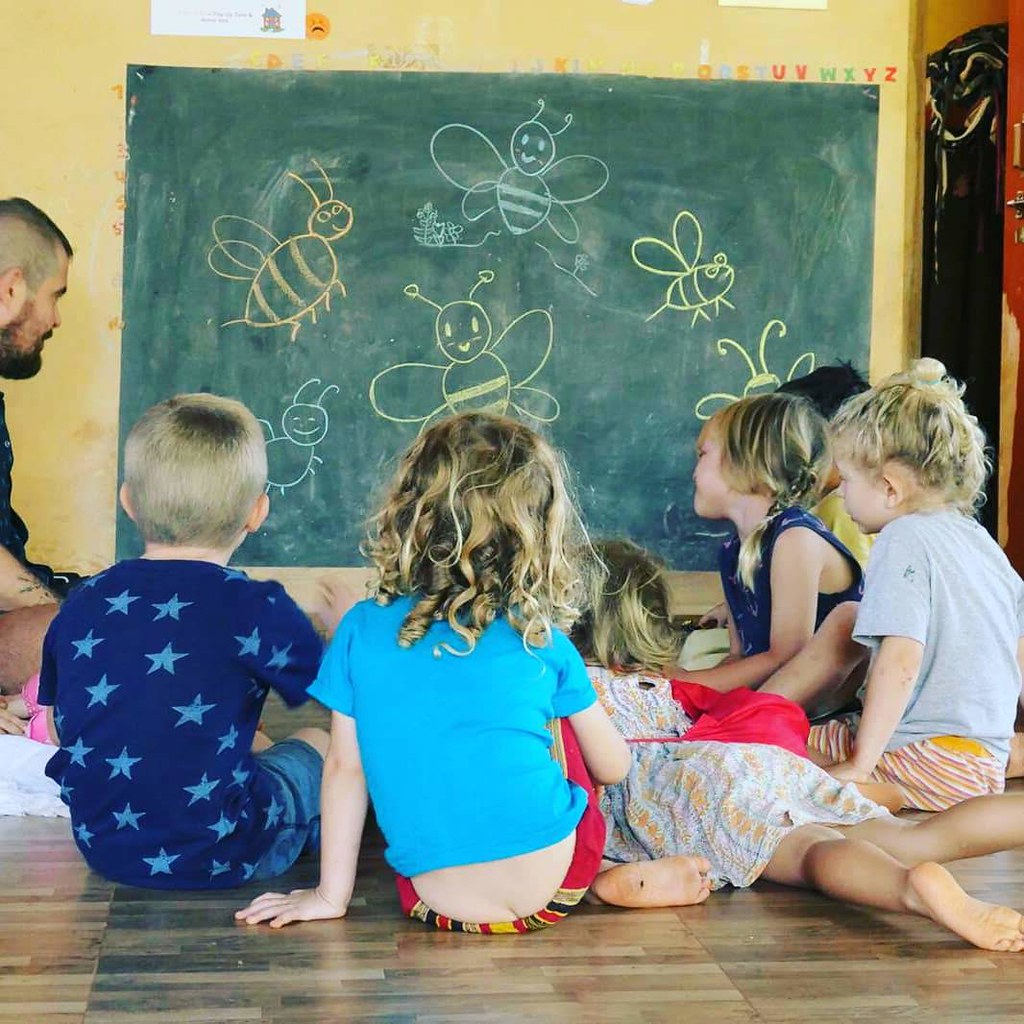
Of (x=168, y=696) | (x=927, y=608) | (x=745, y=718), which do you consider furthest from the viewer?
(x=927, y=608)

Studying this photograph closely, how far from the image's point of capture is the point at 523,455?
2.01m

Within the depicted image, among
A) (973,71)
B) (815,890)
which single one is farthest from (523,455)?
(973,71)

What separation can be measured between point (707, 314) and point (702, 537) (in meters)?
0.69

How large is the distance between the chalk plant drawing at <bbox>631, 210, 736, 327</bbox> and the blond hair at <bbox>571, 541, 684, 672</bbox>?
2.08 metres

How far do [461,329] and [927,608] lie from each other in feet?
7.54

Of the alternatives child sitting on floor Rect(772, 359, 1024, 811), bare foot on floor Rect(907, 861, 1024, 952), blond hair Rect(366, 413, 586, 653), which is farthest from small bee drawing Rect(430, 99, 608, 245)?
bare foot on floor Rect(907, 861, 1024, 952)

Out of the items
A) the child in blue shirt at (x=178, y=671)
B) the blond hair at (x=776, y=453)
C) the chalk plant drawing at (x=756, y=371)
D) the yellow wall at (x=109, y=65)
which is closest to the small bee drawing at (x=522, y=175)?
the yellow wall at (x=109, y=65)

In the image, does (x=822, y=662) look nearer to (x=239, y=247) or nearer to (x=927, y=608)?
(x=927, y=608)

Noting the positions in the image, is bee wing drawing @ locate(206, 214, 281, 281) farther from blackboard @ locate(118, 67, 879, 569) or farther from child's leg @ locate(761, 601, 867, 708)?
child's leg @ locate(761, 601, 867, 708)

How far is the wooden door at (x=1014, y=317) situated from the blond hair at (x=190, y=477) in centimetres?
266

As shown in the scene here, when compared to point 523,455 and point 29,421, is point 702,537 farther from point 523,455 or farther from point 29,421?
point 523,455

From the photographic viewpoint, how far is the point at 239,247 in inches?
181

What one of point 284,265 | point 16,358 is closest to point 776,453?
point 284,265

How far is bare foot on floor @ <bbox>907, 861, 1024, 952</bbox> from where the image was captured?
1.94m
